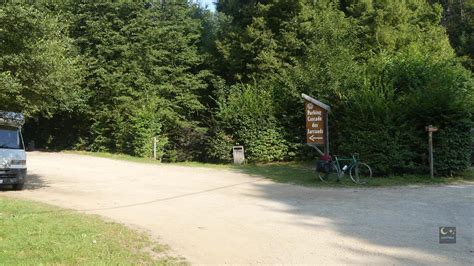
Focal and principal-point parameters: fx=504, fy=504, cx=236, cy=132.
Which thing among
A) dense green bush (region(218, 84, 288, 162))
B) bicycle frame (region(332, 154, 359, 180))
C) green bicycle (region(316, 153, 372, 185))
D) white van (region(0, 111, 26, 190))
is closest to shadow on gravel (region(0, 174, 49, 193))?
white van (region(0, 111, 26, 190))

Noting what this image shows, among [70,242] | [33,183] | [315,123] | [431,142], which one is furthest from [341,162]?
[70,242]

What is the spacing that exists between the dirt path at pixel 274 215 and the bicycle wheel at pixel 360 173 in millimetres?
1821

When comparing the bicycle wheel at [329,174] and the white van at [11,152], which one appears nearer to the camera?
the white van at [11,152]

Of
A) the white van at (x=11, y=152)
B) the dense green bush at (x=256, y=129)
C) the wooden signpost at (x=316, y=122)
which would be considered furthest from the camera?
the dense green bush at (x=256, y=129)

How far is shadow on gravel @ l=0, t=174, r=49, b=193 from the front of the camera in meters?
15.5

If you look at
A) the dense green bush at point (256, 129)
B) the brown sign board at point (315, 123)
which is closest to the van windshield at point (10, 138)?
the brown sign board at point (315, 123)

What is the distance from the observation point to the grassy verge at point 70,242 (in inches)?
266

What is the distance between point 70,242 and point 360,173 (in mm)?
12126

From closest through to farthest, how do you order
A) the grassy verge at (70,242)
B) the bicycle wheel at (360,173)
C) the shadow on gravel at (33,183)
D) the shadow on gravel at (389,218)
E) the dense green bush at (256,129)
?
1. the grassy verge at (70,242)
2. the shadow on gravel at (389,218)
3. the shadow on gravel at (33,183)
4. the bicycle wheel at (360,173)
5. the dense green bush at (256,129)

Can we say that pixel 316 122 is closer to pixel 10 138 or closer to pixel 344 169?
pixel 344 169

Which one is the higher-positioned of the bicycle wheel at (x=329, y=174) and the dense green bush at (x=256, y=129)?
the dense green bush at (x=256, y=129)

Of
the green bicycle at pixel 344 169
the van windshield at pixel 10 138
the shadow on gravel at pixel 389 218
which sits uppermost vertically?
the van windshield at pixel 10 138

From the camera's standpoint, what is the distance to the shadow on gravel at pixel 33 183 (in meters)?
15.5

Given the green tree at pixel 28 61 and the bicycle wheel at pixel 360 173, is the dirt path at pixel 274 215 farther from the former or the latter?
the green tree at pixel 28 61
